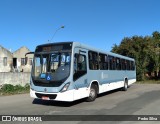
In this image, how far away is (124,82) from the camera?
2259cm

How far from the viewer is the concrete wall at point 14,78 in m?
23.6

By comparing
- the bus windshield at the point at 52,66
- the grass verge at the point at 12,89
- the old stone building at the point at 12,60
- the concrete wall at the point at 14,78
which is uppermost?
the old stone building at the point at 12,60

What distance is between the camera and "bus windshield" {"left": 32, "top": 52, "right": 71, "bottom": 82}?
12.9m

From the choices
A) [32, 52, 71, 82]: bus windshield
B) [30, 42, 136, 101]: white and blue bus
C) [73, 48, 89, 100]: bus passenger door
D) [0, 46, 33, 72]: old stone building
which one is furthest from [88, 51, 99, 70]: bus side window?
[0, 46, 33, 72]: old stone building

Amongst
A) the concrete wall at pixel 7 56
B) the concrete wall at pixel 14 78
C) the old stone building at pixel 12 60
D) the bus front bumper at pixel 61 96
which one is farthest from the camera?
the old stone building at pixel 12 60

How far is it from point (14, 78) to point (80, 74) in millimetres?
11973

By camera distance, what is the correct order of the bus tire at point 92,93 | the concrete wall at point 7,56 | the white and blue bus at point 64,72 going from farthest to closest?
the concrete wall at point 7,56
the bus tire at point 92,93
the white and blue bus at point 64,72

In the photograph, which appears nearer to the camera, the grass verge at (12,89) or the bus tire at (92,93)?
the bus tire at (92,93)

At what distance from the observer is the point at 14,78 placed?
24.4 meters

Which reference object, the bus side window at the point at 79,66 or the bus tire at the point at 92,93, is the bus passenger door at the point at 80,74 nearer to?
the bus side window at the point at 79,66

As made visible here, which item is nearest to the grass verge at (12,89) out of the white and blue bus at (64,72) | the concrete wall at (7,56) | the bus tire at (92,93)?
the bus tire at (92,93)

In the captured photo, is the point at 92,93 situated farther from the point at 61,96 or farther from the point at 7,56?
the point at 7,56

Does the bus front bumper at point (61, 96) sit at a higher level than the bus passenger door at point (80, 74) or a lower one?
lower

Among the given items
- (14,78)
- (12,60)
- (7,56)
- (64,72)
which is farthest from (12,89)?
(12,60)
